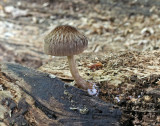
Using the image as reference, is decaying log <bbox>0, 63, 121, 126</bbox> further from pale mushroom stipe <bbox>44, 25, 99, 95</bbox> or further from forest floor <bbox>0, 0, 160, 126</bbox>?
pale mushroom stipe <bbox>44, 25, 99, 95</bbox>

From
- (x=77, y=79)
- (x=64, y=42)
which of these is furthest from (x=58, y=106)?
(x=64, y=42)

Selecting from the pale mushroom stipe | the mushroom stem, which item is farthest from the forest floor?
the pale mushroom stipe

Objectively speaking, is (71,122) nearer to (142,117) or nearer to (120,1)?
(142,117)

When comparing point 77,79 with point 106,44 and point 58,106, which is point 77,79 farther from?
point 106,44

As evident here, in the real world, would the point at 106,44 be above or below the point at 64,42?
below

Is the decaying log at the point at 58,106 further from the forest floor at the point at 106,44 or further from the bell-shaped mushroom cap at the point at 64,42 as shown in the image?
the bell-shaped mushroom cap at the point at 64,42

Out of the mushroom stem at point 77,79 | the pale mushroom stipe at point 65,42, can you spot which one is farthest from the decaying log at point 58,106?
the pale mushroom stipe at point 65,42
